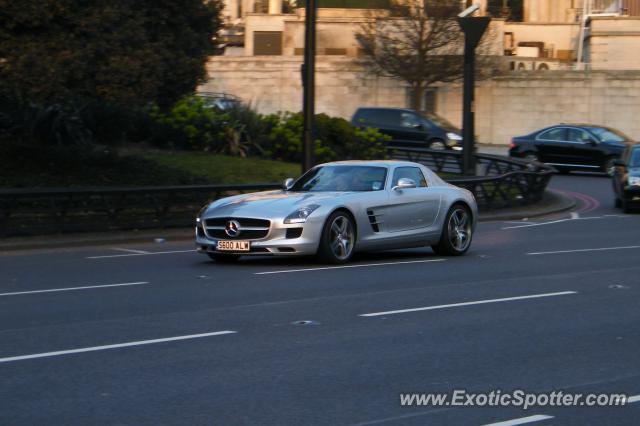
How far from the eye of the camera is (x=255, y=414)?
6.69m

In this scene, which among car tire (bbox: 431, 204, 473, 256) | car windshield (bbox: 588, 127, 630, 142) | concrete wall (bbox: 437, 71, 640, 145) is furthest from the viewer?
concrete wall (bbox: 437, 71, 640, 145)

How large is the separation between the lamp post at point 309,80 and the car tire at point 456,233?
5286 millimetres

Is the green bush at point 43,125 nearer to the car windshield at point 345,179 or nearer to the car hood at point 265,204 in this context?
the car windshield at point 345,179

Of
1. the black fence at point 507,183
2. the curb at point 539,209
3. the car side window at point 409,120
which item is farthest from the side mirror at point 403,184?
the car side window at point 409,120

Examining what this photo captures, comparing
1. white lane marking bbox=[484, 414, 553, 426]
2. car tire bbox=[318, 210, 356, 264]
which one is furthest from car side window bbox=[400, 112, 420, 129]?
white lane marking bbox=[484, 414, 553, 426]

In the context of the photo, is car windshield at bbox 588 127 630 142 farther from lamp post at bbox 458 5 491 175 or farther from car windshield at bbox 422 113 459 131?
lamp post at bbox 458 5 491 175

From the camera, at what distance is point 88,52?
18891mm

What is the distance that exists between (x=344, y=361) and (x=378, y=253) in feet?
27.2

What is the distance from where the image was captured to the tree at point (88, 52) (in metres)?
18.4

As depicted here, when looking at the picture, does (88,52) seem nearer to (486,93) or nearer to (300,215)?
(300,215)

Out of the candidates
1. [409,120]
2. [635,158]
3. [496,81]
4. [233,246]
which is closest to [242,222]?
[233,246]

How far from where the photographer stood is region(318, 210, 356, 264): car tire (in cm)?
1402

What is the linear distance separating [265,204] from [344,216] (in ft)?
3.48

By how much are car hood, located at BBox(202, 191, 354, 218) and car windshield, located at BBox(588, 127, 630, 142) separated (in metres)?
21.7
